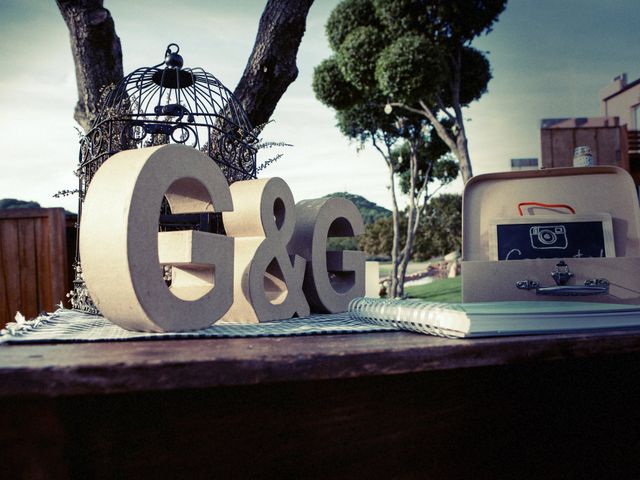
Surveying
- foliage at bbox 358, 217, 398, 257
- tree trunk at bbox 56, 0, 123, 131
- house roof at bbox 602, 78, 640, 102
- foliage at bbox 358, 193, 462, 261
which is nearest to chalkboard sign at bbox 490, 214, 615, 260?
tree trunk at bbox 56, 0, 123, 131

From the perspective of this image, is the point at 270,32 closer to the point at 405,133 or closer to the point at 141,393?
the point at 141,393

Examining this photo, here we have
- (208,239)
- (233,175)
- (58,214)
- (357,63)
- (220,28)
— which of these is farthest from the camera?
(357,63)

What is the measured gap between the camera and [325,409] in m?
0.73

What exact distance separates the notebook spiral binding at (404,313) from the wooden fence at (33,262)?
16.3 ft

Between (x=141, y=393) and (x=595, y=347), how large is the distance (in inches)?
22.1

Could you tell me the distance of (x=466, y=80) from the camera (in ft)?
31.0

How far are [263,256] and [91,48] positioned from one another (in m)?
3.23

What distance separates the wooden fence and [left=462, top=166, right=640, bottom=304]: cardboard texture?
4816 mm

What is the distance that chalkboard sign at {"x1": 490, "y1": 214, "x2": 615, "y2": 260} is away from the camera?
1166 mm

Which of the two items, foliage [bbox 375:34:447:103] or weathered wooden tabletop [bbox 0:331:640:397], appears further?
foliage [bbox 375:34:447:103]

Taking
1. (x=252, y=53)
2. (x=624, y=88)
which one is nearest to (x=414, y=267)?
(x=624, y=88)

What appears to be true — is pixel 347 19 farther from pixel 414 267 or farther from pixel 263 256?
pixel 414 267

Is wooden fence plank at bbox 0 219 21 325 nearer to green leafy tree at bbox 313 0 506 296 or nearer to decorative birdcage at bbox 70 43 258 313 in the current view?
decorative birdcage at bbox 70 43 258 313

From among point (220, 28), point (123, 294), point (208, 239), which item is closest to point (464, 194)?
point (208, 239)
